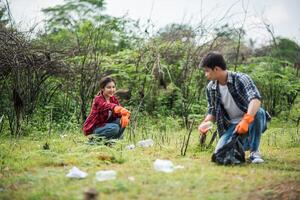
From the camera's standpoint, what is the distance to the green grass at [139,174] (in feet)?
11.1

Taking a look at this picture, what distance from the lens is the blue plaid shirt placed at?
15.6 ft

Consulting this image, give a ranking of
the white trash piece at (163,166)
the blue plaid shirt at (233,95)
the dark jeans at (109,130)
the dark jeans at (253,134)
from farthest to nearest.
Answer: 1. the dark jeans at (109,130)
2. the dark jeans at (253,134)
3. the blue plaid shirt at (233,95)
4. the white trash piece at (163,166)

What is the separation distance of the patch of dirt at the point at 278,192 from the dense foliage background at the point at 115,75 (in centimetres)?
382

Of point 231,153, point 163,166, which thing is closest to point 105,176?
point 163,166

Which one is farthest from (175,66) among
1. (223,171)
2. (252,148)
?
Result: (223,171)

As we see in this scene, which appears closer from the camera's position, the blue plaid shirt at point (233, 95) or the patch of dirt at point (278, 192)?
the patch of dirt at point (278, 192)

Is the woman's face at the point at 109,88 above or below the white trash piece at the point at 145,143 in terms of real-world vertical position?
above

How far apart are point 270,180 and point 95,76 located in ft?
17.7

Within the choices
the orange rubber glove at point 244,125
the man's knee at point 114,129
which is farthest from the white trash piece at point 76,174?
the man's knee at point 114,129

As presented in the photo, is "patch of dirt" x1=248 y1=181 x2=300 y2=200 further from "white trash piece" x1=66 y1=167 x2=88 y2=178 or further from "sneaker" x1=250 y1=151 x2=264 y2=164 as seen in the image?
"white trash piece" x1=66 y1=167 x2=88 y2=178

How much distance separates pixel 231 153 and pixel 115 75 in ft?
15.3

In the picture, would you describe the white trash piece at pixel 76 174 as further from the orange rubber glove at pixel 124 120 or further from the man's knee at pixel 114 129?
the man's knee at pixel 114 129

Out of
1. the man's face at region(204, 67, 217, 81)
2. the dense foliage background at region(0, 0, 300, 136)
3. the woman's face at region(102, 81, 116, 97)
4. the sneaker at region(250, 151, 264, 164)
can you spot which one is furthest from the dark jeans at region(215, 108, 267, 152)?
the dense foliage background at region(0, 0, 300, 136)

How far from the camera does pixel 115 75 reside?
889 cm
